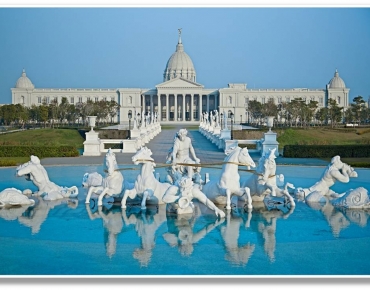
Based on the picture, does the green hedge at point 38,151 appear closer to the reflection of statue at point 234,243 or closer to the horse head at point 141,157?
the horse head at point 141,157

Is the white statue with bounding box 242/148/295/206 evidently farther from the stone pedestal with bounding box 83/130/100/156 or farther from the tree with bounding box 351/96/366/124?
the tree with bounding box 351/96/366/124

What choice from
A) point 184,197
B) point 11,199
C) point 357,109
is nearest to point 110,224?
point 184,197

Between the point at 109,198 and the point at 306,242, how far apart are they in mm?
4425

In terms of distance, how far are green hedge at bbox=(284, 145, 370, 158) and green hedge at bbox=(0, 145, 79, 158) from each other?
27.4ft

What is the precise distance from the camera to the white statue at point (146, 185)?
10402 millimetres

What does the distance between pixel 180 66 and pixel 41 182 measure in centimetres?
11874

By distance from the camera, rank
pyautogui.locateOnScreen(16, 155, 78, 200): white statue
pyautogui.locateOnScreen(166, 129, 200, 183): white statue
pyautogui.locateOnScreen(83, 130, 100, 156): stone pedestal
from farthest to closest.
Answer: pyautogui.locateOnScreen(83, 130, 100, 156): stone pedestal
pyautogui.locateOnScreen(166, 129, 200, 183): white statue
pyautogui.locateOnScreen(16, 155, 78, 200): white statue

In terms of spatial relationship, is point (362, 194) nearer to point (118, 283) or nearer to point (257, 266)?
point (257, 266)

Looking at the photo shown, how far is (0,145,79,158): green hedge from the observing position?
21594 mm

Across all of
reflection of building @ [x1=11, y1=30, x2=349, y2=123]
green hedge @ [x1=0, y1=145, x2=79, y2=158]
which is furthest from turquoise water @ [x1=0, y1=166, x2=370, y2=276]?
reflection of building @ [x1=11, y1=30, x2=349, y2=123]

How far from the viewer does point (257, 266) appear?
281 inches

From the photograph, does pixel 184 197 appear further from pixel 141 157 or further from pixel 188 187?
pixel 141 157

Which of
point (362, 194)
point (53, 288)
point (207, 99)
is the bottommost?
point (53, 288)

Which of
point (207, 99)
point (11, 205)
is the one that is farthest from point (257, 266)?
point (207, 99)
